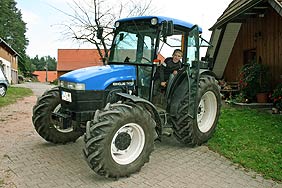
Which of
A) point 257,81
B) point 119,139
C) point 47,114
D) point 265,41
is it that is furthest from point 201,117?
point 265,41

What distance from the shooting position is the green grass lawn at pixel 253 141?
14.6 feet

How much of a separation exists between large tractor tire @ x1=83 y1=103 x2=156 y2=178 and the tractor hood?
0.56m

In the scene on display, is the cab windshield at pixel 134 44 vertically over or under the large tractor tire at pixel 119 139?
over

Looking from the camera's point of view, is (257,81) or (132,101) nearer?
(132,101)

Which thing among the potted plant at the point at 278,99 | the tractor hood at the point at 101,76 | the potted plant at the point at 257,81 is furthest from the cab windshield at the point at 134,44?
the potted plant at the point at 257,81

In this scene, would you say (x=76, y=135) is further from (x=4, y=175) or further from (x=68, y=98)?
(x=4, y=175)

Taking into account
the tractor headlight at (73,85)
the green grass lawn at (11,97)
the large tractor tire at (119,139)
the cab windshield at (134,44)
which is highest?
the cab windshield at (134,44)

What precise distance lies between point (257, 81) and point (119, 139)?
24.3 ft

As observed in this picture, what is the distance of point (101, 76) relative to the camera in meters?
4.46

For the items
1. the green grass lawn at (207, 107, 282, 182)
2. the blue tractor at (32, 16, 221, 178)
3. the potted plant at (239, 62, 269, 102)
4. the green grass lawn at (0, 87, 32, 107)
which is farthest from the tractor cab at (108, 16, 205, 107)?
the green grass lawn at (0, 87, 32, 107)

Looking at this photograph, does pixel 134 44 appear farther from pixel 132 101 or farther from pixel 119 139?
pixel 119 139

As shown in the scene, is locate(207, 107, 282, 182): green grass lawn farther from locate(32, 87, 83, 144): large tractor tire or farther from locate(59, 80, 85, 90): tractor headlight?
locate(32, 87, 83, 144): large tractor tire

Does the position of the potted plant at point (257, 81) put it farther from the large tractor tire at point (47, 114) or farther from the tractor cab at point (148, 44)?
the large tractor tire at point (47, 114)

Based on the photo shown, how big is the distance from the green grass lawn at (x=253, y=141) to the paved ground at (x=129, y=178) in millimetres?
216
